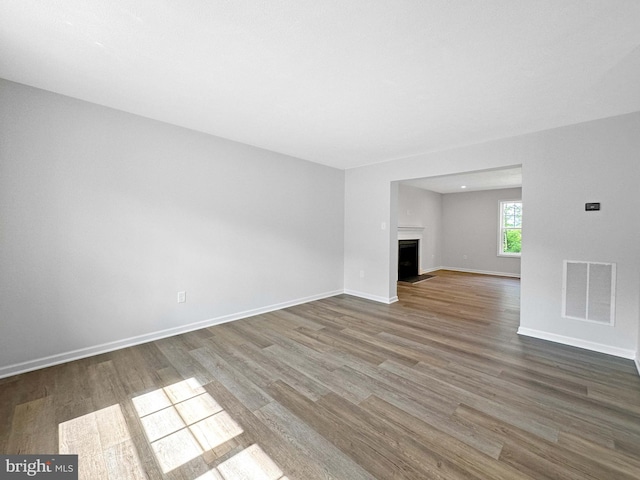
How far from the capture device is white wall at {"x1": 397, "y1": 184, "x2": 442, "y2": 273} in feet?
22.2

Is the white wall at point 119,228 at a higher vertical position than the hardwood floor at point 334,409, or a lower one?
higher

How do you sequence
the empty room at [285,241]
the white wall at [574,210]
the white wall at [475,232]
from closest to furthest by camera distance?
the empty room at [285,241], the white wall at [574,210], the white wall at [475,232]

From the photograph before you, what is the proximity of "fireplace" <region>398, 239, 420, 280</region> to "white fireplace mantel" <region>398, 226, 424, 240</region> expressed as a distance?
0.11 meters

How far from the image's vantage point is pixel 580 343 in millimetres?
2768

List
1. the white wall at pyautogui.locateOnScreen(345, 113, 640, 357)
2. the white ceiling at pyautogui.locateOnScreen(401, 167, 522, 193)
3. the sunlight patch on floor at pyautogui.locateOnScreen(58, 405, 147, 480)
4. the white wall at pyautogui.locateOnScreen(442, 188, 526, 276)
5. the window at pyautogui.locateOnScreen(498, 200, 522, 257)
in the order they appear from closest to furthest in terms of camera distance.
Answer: the sunlight patch on floor at pyautogui.locateOnScreen(58, 405, 147, 480)
the white wall at pyautogui.locateOnScreen(345, 113, 640, 357)
the white ceiling at pyautogui.locateOnScreen(401, 167, 522, 193)
the window at pyautogui.locateOnScreen(498, 200, 522, 257)
the white wall at pyautogui.locateOnScreen(442, 188, 526, 276)

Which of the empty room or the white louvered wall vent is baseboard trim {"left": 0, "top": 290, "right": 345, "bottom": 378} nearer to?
the empty room

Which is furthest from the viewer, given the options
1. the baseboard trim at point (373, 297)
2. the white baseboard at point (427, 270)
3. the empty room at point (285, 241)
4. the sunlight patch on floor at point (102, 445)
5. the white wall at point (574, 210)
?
the white baseboard at point (427, 270)

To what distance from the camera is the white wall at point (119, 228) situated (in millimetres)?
2184

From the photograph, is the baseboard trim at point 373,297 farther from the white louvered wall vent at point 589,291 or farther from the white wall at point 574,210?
the white louvered wall vent at point 589,291

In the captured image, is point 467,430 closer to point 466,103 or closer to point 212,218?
point 466,103

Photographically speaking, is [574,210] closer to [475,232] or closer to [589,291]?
[589,291]

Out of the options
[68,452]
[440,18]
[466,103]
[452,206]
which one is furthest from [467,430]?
[452,206]

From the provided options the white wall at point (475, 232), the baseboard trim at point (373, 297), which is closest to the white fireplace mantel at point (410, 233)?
the white wall at point (475, 232)

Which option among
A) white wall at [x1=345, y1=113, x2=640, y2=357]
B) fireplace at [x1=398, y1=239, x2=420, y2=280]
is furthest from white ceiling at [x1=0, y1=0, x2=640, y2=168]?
fireplace at [x1=398, y1=239, x2=420, y2=280]
